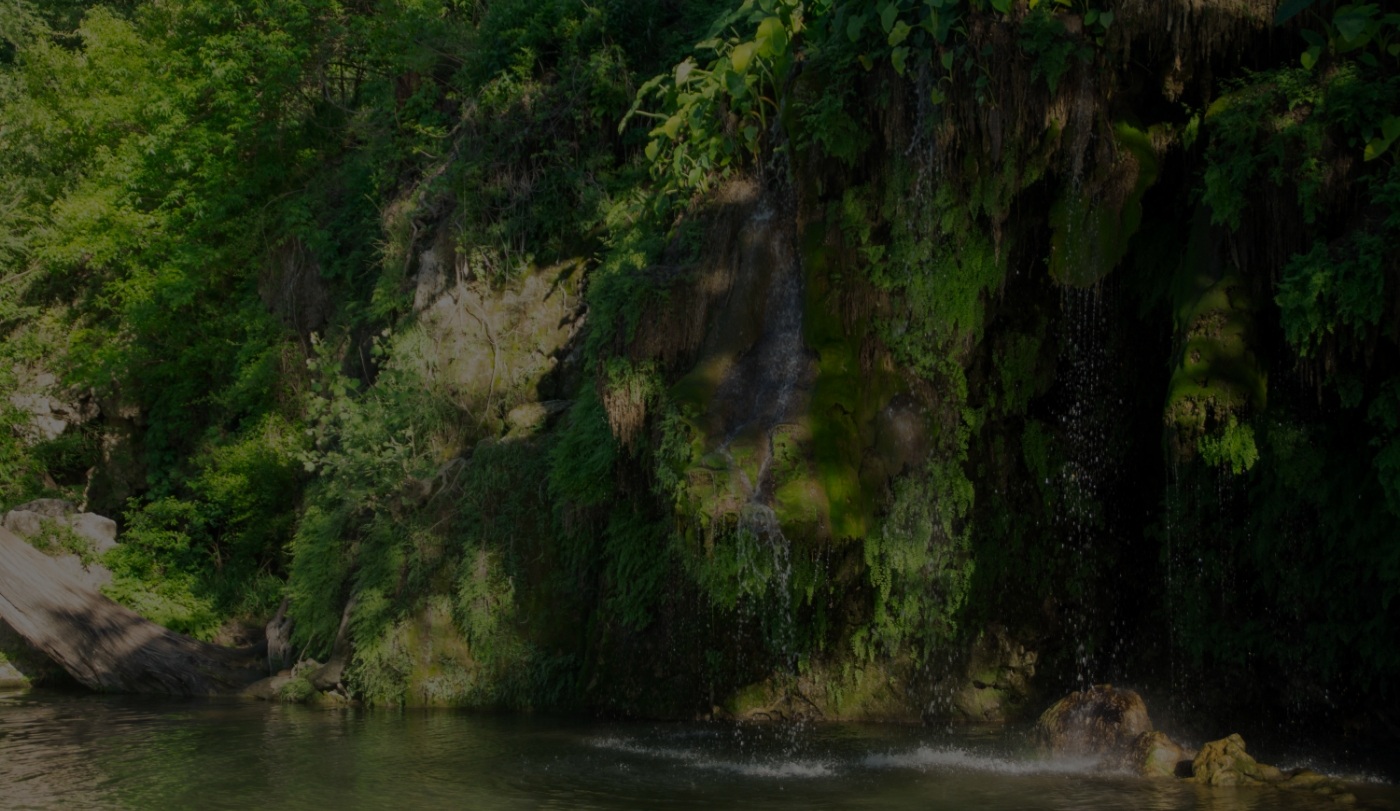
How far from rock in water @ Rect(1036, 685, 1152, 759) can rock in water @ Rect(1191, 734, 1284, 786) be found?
1.93ft

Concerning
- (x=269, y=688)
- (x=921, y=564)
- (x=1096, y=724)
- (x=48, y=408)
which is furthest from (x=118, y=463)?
(x=1096, y=724)

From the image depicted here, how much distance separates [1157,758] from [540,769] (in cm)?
425

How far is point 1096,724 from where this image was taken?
967 cm

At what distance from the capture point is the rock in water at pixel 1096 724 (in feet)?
31.2

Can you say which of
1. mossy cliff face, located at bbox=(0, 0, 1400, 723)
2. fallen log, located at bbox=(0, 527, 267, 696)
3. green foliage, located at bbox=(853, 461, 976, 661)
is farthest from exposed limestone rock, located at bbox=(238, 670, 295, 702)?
green foliage, located at bbox=(853, 461, 976, 661)

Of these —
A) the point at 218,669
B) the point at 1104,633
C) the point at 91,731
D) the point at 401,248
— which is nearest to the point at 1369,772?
the point at 1104,633

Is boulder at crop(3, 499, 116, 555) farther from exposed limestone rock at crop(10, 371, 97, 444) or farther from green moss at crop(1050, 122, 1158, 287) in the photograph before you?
green moss at crop(1050, 122, 1158, 287)

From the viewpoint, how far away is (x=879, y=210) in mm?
10719

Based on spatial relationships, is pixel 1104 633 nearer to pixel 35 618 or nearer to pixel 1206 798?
pixel 1206 798

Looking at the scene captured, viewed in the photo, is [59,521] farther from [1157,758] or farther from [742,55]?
[1157,758]

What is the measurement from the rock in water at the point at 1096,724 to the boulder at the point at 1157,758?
0.08 m

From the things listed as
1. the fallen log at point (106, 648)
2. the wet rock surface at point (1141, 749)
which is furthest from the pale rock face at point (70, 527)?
the wet rock surface at point (1141, 749)

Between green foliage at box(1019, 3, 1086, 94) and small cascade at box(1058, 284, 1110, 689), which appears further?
small cascade at box(1058, 284, 1110, 689)

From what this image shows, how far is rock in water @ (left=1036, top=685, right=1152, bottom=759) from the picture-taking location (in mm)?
9523
